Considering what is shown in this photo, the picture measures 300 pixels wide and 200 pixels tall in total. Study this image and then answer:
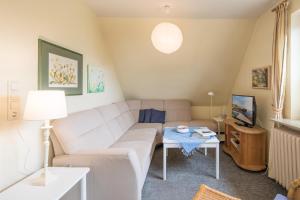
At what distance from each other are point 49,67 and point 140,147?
1.45 meters

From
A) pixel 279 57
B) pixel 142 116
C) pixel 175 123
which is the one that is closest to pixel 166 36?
pixel 279 57

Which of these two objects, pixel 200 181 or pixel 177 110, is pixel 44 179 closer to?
pixel 200 181

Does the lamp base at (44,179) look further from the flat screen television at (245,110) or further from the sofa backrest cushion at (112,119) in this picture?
the flat screen television at (245,110)

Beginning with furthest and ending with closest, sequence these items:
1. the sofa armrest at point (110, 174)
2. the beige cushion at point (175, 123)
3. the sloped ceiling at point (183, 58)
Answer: the beige cushion at point (175, 123)
the sloped ceiling at point (183, 58)
the sofa armrest at point (110, 174)

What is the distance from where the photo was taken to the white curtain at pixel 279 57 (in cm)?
264

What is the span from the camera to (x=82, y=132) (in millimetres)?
2334

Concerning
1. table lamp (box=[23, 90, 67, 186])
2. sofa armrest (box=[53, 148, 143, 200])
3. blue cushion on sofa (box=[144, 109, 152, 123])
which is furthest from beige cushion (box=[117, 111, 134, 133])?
table lamp (box=[23, 90, 67, 186])

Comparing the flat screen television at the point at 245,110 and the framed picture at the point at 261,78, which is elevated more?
the framed picture at the point at 261,78

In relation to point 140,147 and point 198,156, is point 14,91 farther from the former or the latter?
point 198,156


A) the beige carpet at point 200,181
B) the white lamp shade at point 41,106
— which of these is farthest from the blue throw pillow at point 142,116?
the white lamp shade at point 41,106

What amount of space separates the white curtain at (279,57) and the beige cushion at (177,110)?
2327 millimetres

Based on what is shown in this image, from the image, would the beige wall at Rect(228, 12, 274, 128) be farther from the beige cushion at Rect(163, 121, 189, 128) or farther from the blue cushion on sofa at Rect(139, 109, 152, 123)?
the blue cushion on sofa at Rect(139, 109, 152, 123)

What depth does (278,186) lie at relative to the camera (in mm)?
2604

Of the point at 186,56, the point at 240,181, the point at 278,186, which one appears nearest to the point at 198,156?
the point at 240,181
